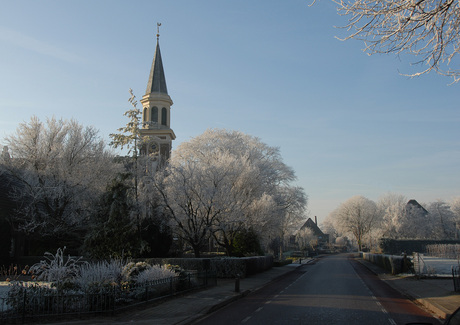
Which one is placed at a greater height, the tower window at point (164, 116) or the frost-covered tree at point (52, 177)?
Result: the tower window at point (164, 116)

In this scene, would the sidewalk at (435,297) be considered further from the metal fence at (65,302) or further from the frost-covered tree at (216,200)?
the frost-covered tree at (216,200)

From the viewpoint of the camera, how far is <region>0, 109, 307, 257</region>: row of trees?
27812mm

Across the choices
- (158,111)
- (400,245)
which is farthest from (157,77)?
(400,245)

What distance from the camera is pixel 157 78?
5778 centimetres

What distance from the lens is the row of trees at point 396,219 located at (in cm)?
7106

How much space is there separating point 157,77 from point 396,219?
164 ft

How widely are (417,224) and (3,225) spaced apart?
6943cm

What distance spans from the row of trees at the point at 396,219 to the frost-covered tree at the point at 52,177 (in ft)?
181

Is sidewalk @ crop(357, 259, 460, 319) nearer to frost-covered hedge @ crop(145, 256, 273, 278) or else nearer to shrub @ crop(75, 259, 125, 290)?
frost-covered hedge @ crop(145, 256, 273, 278)

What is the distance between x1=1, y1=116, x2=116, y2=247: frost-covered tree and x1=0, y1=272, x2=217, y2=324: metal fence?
20.0m

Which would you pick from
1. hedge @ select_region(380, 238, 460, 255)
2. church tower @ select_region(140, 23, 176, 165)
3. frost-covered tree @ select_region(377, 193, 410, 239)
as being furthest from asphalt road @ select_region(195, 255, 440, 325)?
frost-covered tree @ select_region(377, 193, 410, 239)

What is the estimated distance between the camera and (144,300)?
13.5 metres

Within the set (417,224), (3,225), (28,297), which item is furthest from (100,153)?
(417,224)

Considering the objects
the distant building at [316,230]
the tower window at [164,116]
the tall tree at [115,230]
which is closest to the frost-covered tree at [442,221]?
the distant building at [316,230]
